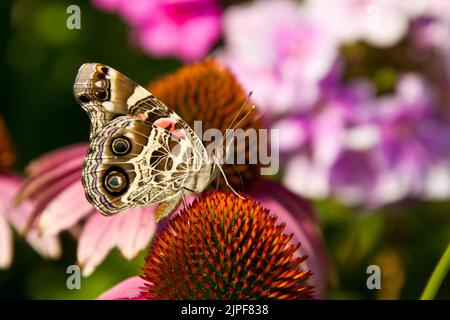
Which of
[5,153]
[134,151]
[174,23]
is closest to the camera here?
[134,151]

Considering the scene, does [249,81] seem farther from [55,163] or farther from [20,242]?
[20,242]

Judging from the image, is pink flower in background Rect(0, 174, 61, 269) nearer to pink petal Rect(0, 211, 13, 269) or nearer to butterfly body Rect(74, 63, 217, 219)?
pink petal Rect(0, 211, 13, 269)

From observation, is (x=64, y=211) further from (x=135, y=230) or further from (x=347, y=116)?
(x=347, y=116)

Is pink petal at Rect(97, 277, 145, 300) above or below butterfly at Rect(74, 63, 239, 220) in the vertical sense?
below

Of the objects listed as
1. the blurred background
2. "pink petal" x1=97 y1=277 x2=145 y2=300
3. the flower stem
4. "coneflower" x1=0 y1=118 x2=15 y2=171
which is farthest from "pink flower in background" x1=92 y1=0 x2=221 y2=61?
the flower stem

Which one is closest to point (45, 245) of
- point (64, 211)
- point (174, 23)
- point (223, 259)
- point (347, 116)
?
point (64, 211)

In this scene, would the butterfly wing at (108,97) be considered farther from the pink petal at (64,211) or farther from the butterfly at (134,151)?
the pink petal at (64,211)

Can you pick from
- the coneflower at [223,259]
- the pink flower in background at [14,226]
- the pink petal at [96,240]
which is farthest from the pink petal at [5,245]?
the coneflower at [223,259]
